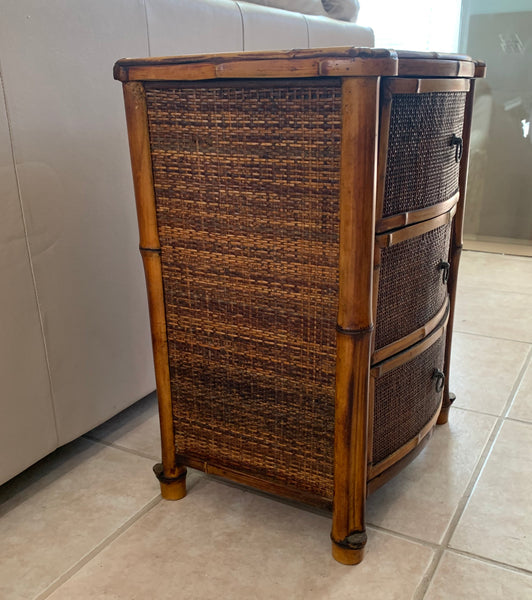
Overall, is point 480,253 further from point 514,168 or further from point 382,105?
point 382,105

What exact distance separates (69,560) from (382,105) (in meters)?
0.84

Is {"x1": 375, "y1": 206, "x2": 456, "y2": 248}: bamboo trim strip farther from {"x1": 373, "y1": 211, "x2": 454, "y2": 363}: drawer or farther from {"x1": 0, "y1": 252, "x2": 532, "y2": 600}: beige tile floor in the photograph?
{"x1": 0, "y1": 252, "x2": 532, "y2": 600}: beige tile floor

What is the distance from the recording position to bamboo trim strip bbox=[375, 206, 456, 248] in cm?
88

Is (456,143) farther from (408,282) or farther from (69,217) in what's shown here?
(69,217)

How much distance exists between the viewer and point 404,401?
1.05 meters

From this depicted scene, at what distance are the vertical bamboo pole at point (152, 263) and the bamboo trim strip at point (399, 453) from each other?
1.15 feet

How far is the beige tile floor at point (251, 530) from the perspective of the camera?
36.8 inches

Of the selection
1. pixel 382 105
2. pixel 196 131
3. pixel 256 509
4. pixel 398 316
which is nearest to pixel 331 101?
pixel 382 105

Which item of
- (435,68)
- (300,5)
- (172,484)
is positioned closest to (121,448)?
(172,484)

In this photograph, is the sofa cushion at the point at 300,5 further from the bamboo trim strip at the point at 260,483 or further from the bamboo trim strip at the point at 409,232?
the bamboo trim strip at the point at 260,483

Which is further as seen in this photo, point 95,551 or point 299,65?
point 95,551

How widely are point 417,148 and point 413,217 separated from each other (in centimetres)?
10

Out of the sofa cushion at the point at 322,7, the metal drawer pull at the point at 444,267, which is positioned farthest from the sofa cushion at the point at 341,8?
the metal drawer pull at the point at 444,267

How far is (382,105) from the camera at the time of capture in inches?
31.6
